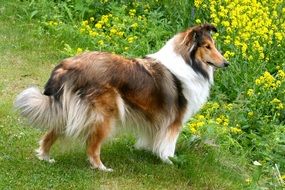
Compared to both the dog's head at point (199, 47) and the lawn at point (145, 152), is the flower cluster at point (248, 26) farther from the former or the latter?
the dog's head at point (199, 47)

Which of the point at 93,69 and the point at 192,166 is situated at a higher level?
the point at 93,69

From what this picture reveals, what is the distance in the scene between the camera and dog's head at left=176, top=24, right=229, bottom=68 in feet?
20.2

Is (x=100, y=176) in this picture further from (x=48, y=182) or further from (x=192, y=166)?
(x=192, y=166)

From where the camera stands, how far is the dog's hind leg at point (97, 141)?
18.9ft

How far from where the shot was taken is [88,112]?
18.6 ft

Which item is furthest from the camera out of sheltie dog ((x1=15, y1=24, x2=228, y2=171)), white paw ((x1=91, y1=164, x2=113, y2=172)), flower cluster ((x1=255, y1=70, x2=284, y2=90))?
flower cluster ((x1=255, y1=70, x2=284, y2=90))

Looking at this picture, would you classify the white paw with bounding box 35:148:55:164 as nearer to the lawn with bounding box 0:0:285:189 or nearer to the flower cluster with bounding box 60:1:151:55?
the lawn with bounding box 0:0:285:189

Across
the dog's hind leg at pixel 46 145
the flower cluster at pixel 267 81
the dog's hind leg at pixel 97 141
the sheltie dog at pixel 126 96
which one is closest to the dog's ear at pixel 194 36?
the sheltie dog at pixel 126 96

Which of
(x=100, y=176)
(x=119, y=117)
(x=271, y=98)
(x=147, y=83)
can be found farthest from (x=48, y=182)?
(x=271, y=98)

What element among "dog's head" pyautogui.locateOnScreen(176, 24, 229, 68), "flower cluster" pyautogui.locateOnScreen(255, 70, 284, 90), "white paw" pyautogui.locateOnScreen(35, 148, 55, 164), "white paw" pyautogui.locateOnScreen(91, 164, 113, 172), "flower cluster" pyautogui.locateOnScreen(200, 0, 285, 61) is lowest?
"white paw" pyautogui.locateOnScreen(35, 148, 55, 164)

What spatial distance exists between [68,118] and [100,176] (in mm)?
Result: 656

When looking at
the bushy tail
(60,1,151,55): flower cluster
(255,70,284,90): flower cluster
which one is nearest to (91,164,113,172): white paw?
the bushy tail

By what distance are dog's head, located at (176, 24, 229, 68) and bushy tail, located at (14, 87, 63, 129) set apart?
1.34 meters

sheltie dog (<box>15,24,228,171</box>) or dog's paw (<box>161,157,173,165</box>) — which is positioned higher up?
sheltie dog (<box>15,24,228,171</box>)
